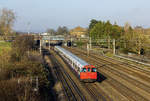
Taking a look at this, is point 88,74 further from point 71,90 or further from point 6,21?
point 6,21

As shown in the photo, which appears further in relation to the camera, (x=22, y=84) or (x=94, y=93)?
(x=94, y=93)

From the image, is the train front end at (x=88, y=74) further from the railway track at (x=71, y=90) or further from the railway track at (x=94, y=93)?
the railway track at (x=71, y=90)

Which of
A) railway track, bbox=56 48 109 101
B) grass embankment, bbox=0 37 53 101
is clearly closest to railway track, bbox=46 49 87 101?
railway track, bbox=56 48 109 101

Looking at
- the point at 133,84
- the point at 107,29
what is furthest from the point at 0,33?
the point at 133,84

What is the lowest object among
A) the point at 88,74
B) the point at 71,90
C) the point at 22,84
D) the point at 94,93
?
the point at 71,90

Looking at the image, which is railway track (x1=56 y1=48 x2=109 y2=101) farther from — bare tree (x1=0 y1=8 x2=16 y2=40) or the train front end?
bare tree (x1=0 y1=8 x2=16 y2=40)

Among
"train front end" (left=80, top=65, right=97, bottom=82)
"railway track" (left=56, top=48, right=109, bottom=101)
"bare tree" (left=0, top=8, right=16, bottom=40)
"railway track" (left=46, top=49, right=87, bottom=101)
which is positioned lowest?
"railway track" (left=46, top=49, right=87, bottom=101)

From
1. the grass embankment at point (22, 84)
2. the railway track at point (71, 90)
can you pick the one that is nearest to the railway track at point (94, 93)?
the railway track at point (71, 90)

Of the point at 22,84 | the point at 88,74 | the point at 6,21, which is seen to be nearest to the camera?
the point at 22,84

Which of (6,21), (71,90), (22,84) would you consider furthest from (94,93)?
(6,21)

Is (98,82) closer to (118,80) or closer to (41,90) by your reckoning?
(118,80)

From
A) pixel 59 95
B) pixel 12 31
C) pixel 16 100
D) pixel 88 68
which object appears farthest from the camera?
pixel 12 31

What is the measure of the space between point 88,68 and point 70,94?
4034 millimetres

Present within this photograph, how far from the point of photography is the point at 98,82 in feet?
69.5
